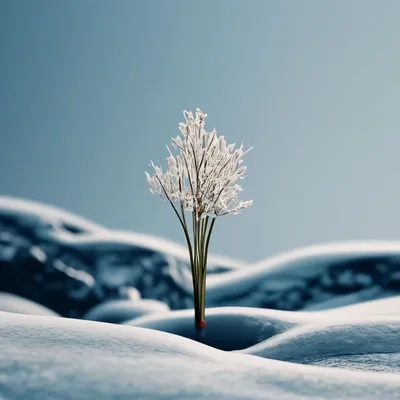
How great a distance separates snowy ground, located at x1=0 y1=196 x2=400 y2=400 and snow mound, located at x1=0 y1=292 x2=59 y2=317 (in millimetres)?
33

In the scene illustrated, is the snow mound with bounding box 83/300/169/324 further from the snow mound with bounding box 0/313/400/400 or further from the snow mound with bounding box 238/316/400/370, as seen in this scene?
the snow mound with bounding box 0/313/400/400

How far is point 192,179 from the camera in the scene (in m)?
5.18

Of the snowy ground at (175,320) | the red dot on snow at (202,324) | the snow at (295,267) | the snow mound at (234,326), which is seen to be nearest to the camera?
the snowy ground at (175,320)

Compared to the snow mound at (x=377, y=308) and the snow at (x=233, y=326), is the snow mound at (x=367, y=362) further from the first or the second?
the snow mound at (x=377, y=308)

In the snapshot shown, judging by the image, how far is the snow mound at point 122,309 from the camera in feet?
30.5

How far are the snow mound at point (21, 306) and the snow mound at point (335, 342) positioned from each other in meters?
6.91

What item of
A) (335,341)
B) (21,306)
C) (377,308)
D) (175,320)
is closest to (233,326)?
(175,320)

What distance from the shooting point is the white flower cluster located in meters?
5.17

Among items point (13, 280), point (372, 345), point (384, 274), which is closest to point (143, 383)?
point (372, 345)

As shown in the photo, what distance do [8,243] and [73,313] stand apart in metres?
2.16

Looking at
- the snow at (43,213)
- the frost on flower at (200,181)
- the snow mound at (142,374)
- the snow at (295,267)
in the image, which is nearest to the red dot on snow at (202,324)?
the frost on flower at (200,181)

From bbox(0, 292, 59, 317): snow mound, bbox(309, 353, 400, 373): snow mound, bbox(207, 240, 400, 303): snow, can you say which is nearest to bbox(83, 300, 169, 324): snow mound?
bbox(0, 292, 59, 317): snow mound

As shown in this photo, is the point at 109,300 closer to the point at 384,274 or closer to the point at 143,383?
the point at 384,274

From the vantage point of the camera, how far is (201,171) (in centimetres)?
516
